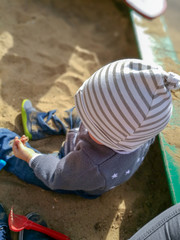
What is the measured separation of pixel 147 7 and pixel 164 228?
5.79 ft

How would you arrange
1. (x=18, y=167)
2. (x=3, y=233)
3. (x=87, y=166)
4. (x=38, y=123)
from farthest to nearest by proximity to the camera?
(x=38, y=123) < (x=18, y=167) < (x=3, y=233) < (x=87, y=166)

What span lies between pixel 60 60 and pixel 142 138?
1.18m

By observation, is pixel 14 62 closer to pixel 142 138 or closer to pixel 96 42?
pixel 96 42

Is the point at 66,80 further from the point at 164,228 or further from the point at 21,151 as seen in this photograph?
the point at 164,228

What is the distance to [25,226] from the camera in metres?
1.18

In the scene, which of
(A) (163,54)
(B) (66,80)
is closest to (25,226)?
(B) (66,80)

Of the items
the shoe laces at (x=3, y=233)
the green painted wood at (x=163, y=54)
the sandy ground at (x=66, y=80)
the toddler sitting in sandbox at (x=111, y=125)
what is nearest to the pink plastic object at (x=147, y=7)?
the green painted wood at (x=163, y=54)

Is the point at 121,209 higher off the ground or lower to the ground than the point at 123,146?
lower

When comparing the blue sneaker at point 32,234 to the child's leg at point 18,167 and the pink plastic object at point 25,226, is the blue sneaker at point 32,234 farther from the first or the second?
the child's leg at point 18,167

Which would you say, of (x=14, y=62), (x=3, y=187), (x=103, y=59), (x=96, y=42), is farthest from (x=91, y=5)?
(x=3, y=187)

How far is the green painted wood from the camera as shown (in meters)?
1.33

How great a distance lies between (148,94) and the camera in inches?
33.4

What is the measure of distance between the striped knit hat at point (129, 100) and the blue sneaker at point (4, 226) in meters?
0.62

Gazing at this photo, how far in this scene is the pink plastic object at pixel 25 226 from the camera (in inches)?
46.2
